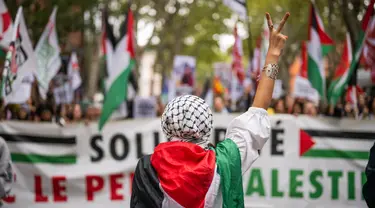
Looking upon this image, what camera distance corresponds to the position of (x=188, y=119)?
2.53 meters

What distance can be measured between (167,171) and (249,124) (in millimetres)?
458

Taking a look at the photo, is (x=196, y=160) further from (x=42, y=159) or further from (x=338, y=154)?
(x=42, y=159)

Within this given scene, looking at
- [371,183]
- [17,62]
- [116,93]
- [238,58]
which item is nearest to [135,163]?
[116,93]

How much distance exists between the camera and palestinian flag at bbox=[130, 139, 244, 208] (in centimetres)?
255

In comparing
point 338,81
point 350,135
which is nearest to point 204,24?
point 338,81

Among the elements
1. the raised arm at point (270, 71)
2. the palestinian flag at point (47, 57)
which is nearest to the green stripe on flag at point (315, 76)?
the palestinian flag at point (47, 57)

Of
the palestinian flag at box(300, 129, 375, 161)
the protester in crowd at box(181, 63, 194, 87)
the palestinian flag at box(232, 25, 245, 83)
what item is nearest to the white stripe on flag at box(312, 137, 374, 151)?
the palestinian flag at box(300, 129, 375, 161)

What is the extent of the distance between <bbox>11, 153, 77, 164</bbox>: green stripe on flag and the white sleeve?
3809mm

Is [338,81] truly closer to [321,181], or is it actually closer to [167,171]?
[321,181]

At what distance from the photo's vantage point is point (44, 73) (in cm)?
848

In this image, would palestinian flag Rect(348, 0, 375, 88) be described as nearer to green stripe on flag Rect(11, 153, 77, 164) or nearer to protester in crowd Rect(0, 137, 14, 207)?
green stripe on flag Rect(11, 153, 77, 164)

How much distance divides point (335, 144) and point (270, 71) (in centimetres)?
329

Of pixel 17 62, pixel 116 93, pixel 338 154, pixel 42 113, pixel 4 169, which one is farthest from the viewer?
pixel 42 113

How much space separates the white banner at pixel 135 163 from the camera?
18.8 ft
